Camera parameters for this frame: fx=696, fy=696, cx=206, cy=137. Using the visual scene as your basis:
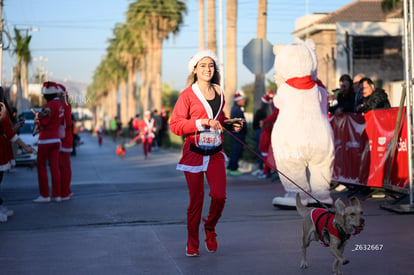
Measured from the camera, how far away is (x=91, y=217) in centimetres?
926

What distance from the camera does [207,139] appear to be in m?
6.36

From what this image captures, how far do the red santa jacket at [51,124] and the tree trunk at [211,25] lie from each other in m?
18.9

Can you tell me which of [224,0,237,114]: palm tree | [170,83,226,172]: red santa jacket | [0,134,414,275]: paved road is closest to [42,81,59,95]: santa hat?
[0,134,414,275]: paved road

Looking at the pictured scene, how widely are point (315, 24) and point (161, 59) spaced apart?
12616 mm

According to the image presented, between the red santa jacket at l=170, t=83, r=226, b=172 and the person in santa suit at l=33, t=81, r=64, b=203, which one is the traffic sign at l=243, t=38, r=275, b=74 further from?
the red santa jacket at l=170, t=83, r=226, b=172

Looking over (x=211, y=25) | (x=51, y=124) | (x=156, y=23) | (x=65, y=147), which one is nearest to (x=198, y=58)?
(x=51, y=124)

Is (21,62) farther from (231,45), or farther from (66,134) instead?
(66,134)

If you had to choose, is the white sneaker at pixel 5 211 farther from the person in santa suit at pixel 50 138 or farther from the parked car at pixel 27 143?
the parked car at pixel 27 143

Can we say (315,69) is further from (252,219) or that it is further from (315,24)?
(315,24)

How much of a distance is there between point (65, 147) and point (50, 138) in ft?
1.51

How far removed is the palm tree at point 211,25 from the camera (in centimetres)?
2927

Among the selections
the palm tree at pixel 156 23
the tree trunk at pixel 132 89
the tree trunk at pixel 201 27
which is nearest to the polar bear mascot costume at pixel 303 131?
the tree trunk at pixel 201 27

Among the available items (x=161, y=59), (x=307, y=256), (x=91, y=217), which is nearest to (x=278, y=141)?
(x=91, y=217)

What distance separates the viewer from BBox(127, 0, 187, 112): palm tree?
49594 mm
